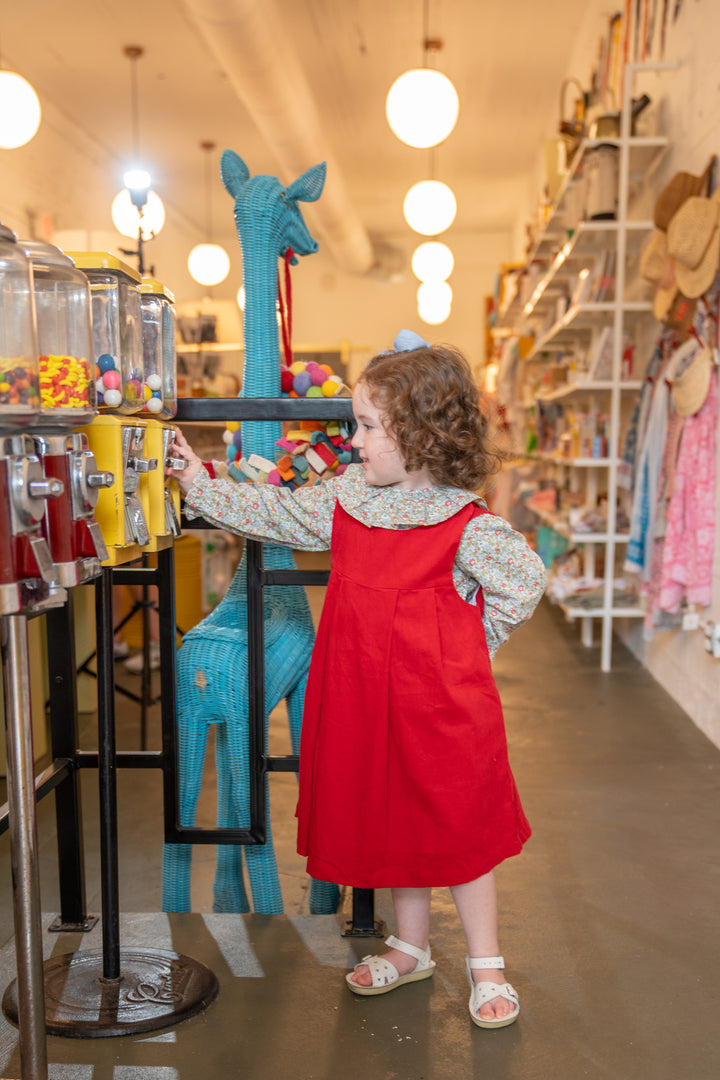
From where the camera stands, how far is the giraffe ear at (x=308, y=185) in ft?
6.64

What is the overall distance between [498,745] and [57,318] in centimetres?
100

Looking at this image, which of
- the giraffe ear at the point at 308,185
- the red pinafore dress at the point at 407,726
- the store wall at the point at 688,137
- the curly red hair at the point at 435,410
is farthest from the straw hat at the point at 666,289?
the red pinafore dress at the point at 407,726

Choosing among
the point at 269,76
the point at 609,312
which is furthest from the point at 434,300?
the point at 609,312

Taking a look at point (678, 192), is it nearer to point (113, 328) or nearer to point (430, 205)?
point (113, 328)

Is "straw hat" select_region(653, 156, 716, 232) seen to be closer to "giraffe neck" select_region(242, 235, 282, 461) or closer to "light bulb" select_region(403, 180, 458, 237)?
"giraffe neck" select_region(242, 235, 282, 461)

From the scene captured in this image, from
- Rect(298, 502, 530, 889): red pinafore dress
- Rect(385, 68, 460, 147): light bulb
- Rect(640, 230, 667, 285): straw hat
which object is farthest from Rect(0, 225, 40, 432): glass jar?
Rect(385, 68, 460, 147): light bulb

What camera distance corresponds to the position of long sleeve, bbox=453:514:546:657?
1614 millimetres

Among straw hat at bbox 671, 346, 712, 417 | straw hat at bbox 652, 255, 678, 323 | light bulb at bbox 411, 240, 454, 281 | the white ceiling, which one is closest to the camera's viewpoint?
straw hat at bbox 671, 346, 712, 417


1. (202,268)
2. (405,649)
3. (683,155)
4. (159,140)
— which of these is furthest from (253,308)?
(159,140)

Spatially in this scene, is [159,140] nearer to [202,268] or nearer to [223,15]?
[202,268]

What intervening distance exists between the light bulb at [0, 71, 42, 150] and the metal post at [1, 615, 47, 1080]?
3924 millimetres

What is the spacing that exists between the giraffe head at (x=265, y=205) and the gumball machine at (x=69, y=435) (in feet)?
2.01

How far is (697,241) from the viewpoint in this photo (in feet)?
10.6

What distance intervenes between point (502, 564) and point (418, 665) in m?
0.22
